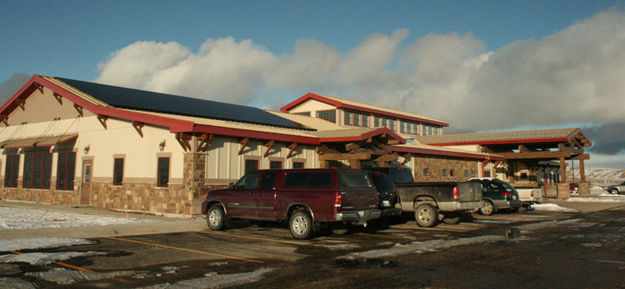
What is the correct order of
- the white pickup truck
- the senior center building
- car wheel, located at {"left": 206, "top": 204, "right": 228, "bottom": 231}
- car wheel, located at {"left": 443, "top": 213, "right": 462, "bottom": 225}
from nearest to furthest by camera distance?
car wheel, located at {"left": 206, "top": 204, "right": 228, "bottom": 231}, car wheel, located at {"left": 443, "top": 213, "right": 462, "bottom": 225}, the senior center building, the white pickup truck

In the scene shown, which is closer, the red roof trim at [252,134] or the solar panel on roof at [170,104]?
the red roof trim at [252,134]

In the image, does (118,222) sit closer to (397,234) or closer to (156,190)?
(156,190)

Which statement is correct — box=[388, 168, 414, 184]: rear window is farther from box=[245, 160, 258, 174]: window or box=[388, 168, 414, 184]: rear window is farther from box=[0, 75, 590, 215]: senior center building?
box=[245, 160, 258, 174]: window

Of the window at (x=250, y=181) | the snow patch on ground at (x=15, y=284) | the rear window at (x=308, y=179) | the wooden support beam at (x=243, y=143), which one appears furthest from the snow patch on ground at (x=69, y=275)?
the wooden support beam at (x=243, y=143)

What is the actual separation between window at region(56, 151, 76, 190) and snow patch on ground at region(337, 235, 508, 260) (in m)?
19.4

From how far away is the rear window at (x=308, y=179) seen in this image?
40.7ft

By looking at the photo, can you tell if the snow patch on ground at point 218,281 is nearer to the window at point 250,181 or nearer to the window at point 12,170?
the window at point 250,181

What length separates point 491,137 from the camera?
4062 centimetres

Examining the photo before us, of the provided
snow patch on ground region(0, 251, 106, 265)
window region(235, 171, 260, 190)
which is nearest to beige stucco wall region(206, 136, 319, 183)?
window region(235, 171, 260, 190)

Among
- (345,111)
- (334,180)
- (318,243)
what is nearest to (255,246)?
(318,243)

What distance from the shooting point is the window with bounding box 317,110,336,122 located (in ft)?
134

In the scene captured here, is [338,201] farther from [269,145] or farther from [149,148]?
[149,148]

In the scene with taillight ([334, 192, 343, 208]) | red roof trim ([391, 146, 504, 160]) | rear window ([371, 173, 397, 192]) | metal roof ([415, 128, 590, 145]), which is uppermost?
metal roof ([415, 128, 590, 145])

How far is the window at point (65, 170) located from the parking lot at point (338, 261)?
43.9 feet
